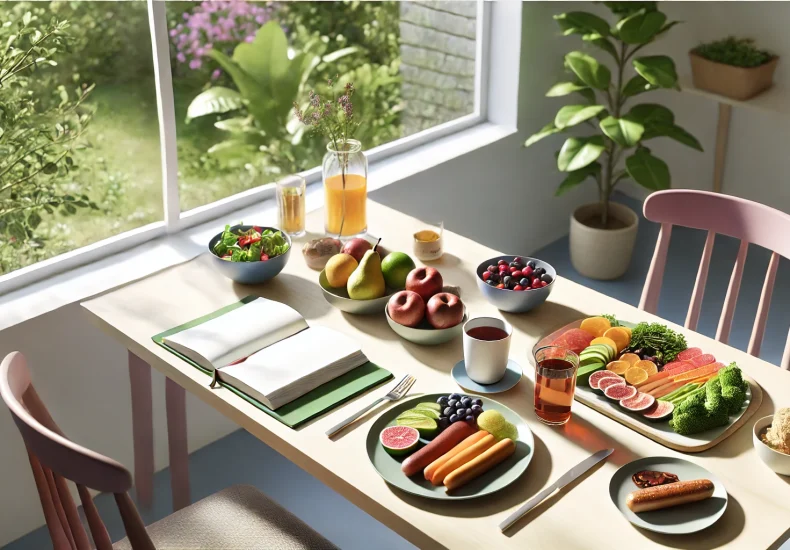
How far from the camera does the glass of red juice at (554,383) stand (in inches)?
62.4

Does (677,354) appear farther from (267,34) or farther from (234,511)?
(267,34)

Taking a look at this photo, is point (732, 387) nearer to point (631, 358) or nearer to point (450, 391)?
point (631, 358)

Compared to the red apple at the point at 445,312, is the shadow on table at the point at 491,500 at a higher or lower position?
lower

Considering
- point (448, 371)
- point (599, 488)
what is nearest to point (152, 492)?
point (448, 371)

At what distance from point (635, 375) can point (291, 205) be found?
96 cm

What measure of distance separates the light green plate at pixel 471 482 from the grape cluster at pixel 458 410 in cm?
4

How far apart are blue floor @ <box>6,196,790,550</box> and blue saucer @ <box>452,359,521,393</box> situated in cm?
80

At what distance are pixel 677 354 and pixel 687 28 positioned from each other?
251 centimetres

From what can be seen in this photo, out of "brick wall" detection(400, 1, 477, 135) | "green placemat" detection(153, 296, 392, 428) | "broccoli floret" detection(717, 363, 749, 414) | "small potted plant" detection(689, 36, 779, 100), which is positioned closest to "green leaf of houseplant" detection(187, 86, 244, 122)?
"brick wall" detection(400, 1, 477, 135)

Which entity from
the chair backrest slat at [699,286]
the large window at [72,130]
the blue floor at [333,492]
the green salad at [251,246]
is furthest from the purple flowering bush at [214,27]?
the chair backrest slat at [699,286]

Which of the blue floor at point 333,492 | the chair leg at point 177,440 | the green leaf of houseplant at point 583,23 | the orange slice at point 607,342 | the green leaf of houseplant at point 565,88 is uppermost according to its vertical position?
the green leaf of houseplant at point 583,23

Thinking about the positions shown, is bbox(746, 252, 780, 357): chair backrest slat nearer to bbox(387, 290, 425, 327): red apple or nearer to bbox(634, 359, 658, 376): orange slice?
bbox(634, 359, 658, 376): orange slice

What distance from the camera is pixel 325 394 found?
171cm

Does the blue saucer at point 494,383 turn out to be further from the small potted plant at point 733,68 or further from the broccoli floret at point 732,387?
the small potted plant at point 733,68
